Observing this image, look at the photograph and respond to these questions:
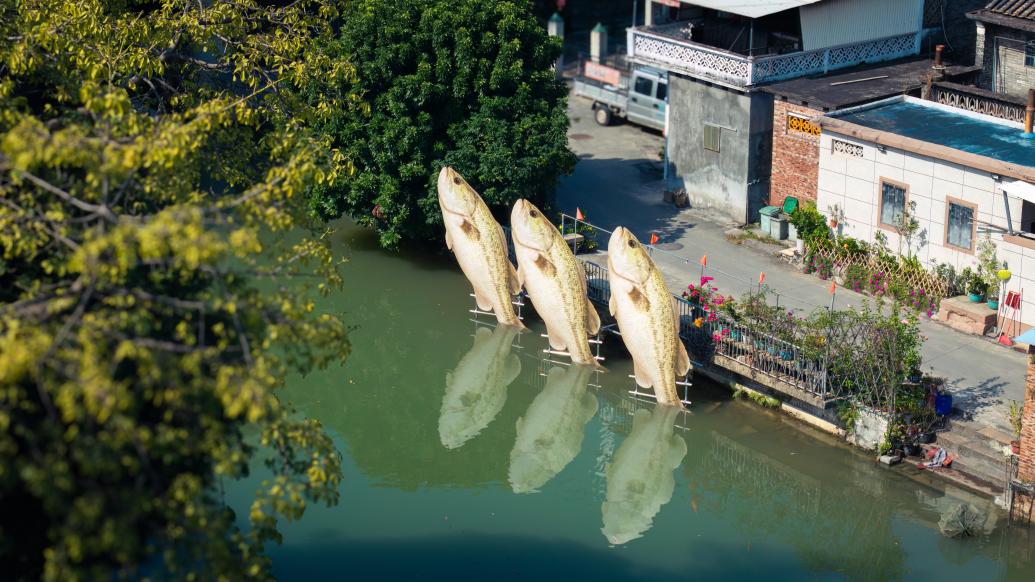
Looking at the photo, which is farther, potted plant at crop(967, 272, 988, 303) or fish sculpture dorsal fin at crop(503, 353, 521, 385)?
fish sculpture dorsal fin at crop(503, 353, 521, 385)

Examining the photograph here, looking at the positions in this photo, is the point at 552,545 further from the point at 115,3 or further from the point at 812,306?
the point at 115,3

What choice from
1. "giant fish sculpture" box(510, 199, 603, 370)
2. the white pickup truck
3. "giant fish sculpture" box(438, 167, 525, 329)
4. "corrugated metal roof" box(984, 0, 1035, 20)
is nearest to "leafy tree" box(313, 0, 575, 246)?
"giant fish sculpture" box(438, 167, 525, 329)

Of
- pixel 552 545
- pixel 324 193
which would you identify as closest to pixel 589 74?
pixel 324 193

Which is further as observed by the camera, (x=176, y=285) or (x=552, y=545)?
(x=552, y=545)

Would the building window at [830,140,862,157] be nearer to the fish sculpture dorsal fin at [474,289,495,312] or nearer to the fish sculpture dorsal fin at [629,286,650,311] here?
the fish sculpture dorsal fin at [629,286,650,311]

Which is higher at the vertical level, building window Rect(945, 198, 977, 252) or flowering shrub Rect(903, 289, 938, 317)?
building window Rect(945, 198, 977, 252)

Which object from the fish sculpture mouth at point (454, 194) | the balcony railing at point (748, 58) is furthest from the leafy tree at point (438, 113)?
the balcony railing at point (748, 58)

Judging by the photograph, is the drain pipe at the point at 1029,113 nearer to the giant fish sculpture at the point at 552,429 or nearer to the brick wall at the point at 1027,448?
the brick wall at the point at 1027,448
